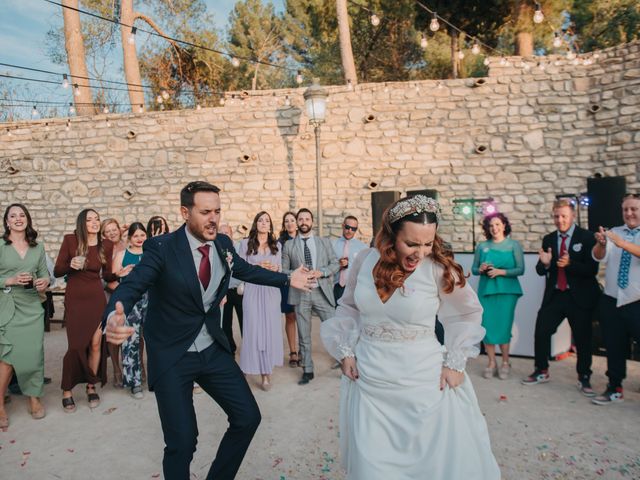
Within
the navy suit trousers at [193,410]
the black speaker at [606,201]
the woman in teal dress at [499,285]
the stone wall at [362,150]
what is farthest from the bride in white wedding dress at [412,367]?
the stone wall at [362,150]

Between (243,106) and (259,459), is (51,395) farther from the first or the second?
(243,106)

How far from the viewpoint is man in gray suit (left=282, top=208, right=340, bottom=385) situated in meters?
5.23

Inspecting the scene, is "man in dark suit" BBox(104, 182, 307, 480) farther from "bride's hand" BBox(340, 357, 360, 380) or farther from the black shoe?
the black shoe

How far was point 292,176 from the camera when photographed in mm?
10344

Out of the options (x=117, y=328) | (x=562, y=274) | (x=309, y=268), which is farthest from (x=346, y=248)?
(x=117, y=328)

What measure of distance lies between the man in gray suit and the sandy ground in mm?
589

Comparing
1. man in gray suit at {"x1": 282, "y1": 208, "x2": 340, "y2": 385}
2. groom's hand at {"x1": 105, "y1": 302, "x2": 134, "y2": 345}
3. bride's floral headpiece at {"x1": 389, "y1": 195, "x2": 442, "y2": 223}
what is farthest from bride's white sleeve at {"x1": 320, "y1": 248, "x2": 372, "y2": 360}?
man in gray suit at {"x1": 282, "y1": 208, "x2": 340, "y2": 385}

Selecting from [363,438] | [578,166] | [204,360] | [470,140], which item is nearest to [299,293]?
[204,360]

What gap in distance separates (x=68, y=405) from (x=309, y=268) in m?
2.84

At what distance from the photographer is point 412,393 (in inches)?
85.7

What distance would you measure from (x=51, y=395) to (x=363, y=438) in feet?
14.1

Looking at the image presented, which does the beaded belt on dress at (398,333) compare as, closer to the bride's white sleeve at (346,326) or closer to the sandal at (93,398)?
the bride's white sleeve at (346,326)

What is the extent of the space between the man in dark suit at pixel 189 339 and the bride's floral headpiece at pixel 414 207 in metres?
1.09

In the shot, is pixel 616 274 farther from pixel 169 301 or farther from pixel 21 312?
pixel 21 312
